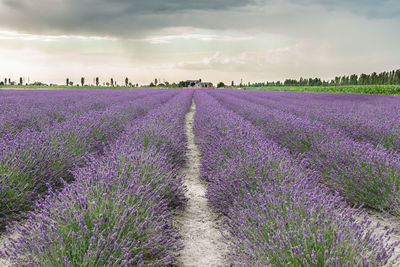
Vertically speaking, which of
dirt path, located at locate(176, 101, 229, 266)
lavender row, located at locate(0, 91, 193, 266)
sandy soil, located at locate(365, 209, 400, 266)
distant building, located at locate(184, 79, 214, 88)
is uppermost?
distant building, located at locate(184, 79, 214, 88)

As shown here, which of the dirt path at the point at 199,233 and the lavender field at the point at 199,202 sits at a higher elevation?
the lavender field at the point at 199,202

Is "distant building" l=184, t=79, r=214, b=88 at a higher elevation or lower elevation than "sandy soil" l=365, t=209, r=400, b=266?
higher

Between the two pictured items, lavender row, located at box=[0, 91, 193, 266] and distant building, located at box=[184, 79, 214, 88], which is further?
distant building, located at box=[184, 79, 214, 88]

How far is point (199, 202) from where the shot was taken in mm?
3303

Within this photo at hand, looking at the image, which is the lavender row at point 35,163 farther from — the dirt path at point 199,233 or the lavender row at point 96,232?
the dirt path at point 199,233

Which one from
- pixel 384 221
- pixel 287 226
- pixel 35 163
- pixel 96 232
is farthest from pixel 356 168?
pixel 35 163

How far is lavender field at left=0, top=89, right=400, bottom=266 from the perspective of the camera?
5.17 ft

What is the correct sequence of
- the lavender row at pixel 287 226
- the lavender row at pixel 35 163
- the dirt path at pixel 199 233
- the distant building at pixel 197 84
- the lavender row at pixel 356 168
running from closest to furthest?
the lavender row at pixel 287 226
the dirt path at pixel 199 233
the lavender row at pixel 35 163
the lavender row at pixel 356 168
the distant building at pixel 197 84

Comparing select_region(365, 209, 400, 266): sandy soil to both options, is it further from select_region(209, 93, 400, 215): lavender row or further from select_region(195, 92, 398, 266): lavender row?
select_region(195, 92, 398, 266): lavender row

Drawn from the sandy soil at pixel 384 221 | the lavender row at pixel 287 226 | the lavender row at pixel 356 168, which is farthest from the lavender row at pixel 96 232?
the lavender row at pixel 356 168

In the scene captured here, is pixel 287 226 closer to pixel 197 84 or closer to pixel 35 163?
pixel 35 163

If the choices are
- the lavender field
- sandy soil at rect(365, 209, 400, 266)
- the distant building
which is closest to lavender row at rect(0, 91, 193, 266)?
the lavender field

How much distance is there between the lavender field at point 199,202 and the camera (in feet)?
5.17

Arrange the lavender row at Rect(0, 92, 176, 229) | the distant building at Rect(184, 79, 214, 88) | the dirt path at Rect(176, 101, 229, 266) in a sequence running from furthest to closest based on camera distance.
Answer: the distant building at Rect(184, 79, 214, 88)
the lavender row at Rect(0, 92, 176, 229)
the dirt path at Rect(176, 101, 229, 266)
